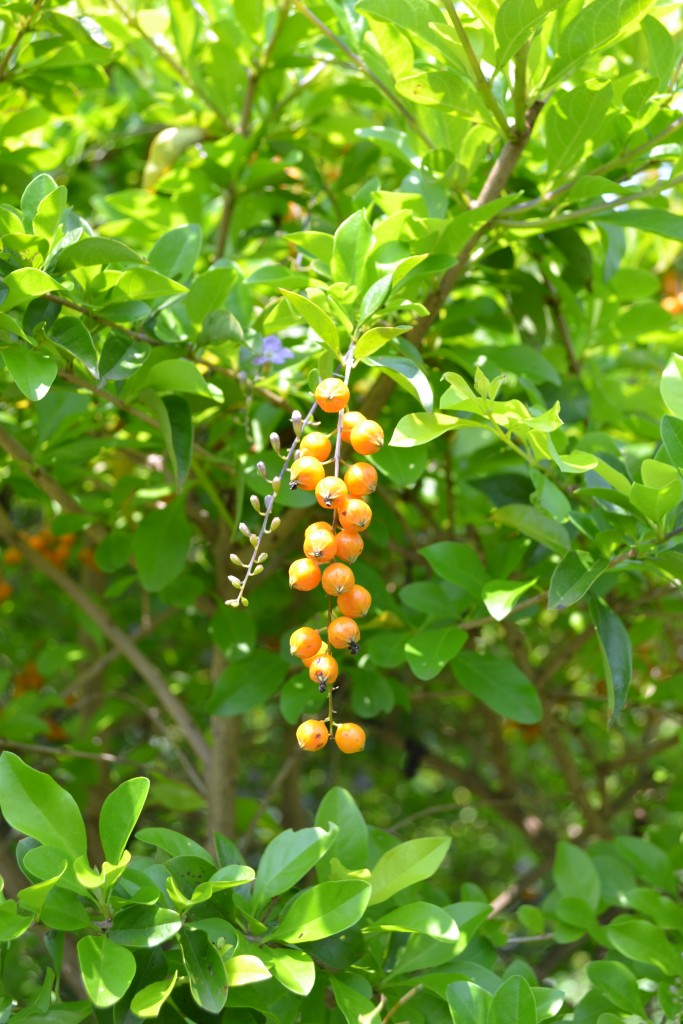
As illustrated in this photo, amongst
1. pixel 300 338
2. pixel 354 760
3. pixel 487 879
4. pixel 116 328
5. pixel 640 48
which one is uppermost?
pixel 640 48

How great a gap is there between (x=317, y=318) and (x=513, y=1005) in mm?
669

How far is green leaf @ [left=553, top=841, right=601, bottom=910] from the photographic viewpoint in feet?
4.42

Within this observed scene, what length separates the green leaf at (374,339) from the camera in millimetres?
946

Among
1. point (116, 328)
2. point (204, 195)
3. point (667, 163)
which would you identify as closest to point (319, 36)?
point (204, 195)

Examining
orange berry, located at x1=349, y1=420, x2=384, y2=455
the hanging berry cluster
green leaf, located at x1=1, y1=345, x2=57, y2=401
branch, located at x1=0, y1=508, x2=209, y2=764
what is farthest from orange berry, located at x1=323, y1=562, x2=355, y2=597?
branch, located at x1=0, y1=508, x2=209, y2=764

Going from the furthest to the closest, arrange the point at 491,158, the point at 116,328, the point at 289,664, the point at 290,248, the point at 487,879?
the point at 487,879, the point at 290,248, the point at 289,664, the point at 491,158, the point at 116,328

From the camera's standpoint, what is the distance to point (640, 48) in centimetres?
157

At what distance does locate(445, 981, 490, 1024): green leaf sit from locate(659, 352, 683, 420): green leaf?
593 mm

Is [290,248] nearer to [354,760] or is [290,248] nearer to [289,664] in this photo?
[289,664]

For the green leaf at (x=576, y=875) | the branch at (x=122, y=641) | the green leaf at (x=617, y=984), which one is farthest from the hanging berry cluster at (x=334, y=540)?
the branch at (x=122, y=641)

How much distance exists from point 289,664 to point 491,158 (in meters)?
0.72

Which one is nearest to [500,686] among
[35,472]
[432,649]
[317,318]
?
[432,649]

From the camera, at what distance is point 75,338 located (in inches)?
40.7

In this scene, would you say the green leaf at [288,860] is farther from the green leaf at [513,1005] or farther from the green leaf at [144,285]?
the green leaf at [144,285]
